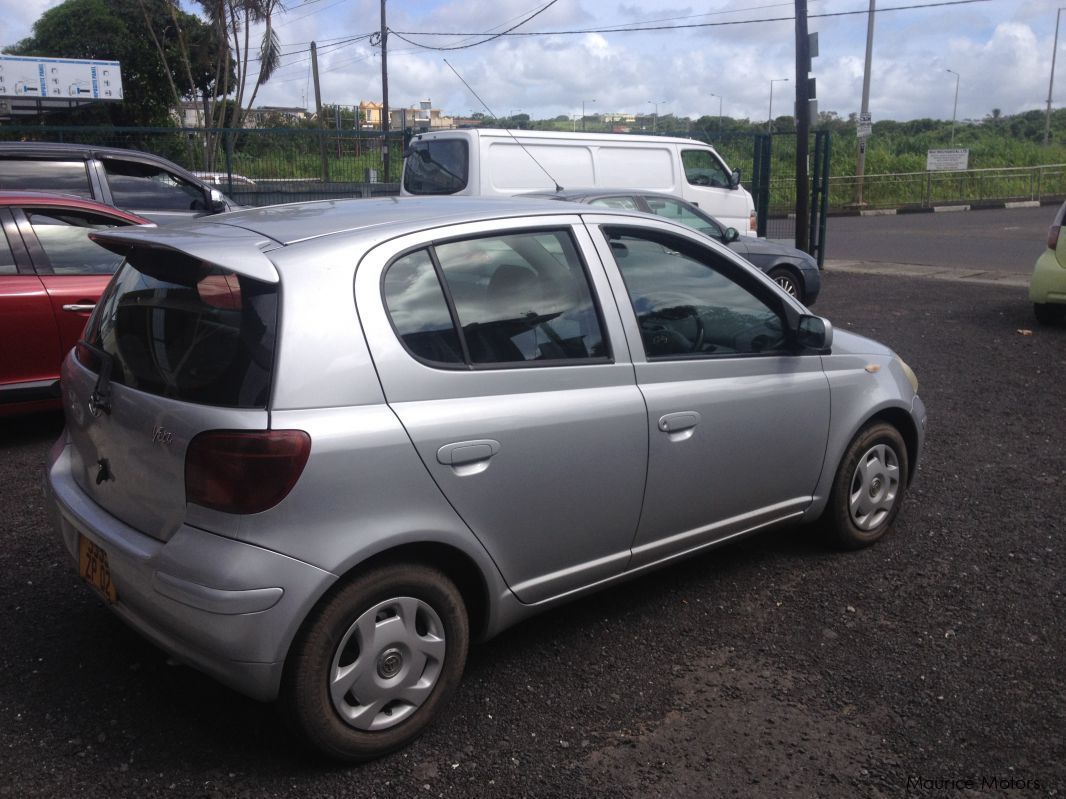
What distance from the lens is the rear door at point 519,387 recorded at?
3.01m

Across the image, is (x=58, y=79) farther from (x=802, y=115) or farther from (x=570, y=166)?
(x=802, y=115)

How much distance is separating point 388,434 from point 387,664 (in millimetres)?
712

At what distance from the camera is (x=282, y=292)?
2.82 meters

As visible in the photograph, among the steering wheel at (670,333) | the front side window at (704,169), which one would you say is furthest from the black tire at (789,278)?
the steering wheel at (670,333)

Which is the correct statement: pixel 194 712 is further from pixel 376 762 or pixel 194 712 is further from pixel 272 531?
pixel 272 531

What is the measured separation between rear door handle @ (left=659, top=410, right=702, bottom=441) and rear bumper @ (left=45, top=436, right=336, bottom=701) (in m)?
1.41

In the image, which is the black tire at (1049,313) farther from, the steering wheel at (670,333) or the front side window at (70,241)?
the front side window at (70,241)

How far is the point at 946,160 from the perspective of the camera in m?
33.0

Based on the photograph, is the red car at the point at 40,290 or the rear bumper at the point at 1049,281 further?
the rear bumper at the point at 1049,281

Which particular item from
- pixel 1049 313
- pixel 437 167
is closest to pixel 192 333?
pixel 437 167

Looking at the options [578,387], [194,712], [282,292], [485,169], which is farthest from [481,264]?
[485,169]

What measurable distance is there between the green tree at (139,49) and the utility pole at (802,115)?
2631 centimetres

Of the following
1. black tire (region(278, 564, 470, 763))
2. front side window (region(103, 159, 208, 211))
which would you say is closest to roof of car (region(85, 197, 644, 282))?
black tire (region(278, 564, 470, 763))

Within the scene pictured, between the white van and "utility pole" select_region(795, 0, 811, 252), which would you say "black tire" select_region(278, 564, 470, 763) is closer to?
the white van
